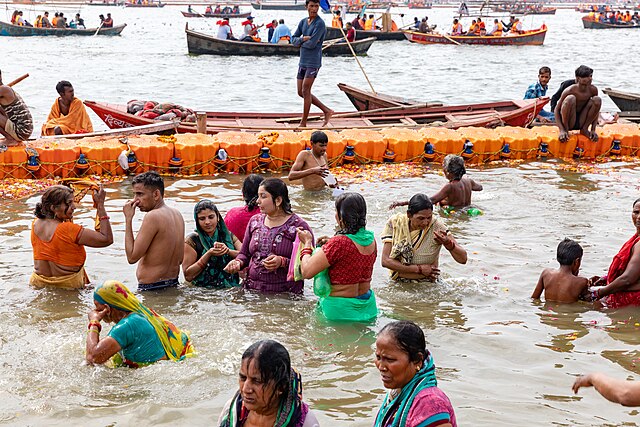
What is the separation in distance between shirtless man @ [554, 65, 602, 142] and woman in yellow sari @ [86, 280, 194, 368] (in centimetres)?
951

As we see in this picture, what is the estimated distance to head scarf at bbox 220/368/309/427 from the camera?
3574 millimetres

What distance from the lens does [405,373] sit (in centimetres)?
356

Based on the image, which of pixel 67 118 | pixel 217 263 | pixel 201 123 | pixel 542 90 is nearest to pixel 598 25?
pixel 542 90

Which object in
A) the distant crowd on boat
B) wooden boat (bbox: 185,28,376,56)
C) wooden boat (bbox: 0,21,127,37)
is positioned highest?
the distant crowd on boat

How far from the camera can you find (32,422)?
4984 mm

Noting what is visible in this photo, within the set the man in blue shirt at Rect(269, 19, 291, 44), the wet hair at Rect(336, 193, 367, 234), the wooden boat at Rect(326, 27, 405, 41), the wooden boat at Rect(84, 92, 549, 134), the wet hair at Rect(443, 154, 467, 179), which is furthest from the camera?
the wooden boat at Rect(326, 27, 405, 41)

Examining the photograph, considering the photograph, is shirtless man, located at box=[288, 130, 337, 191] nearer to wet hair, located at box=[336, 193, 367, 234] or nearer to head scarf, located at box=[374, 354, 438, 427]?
wet hair, located at box=[336, 193, 367, 234]

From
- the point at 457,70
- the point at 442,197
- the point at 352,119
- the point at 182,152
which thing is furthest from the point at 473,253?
the point at 457,70

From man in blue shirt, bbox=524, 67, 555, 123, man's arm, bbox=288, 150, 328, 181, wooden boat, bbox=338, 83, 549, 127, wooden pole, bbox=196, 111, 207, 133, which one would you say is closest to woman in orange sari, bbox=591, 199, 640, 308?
man's arm, bbox=288, 150, 328, 181

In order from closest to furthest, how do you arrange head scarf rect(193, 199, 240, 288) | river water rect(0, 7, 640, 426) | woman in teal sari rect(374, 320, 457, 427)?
1. woman in teal sari rect(374, 320, 457, 427)
2. river water rect(0, 7, 640, 426)
3. head scarf rect(193, 199, 240, 288)

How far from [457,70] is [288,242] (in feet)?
97.0

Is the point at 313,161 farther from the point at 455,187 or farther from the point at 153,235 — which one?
the point at 153,235

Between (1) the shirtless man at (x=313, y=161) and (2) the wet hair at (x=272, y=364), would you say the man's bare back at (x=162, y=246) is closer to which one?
(1) the shirtless man at (x=313, y=161)

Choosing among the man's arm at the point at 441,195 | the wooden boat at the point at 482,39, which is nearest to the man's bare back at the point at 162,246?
the man's arm at the point at 441,195
